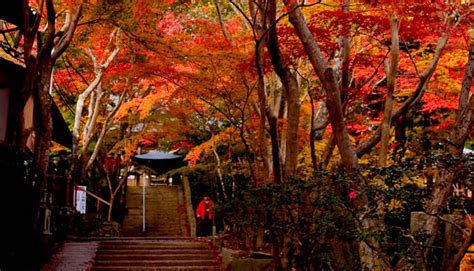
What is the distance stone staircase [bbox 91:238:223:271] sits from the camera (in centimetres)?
1322

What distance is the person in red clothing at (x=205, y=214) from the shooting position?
62.7ft

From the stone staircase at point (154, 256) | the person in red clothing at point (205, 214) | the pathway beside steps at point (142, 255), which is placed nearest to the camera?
the pathway beside steps at point (142, 255)

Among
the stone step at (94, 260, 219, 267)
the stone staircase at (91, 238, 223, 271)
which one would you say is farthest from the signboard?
the stone step at (94, 260, 219, 267)

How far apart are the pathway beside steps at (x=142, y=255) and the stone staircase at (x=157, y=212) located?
7977 millimetres

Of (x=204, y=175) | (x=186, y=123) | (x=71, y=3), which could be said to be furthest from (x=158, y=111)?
(x=71, y=3)

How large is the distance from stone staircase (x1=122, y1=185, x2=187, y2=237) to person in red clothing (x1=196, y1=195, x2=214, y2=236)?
3.22 feet

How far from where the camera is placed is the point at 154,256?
14.0 meters

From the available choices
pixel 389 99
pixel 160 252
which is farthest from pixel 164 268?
pixel 389 99

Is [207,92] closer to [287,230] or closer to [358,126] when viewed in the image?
[358,126]

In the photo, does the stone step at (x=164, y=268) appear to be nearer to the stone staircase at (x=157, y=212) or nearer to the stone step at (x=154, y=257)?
the stone step at (x=154, y=257)

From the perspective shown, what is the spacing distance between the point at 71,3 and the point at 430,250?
8227 millimetres

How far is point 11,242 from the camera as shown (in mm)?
7539

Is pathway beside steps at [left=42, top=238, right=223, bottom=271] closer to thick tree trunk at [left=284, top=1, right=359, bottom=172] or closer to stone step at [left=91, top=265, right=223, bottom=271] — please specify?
stone step at [left=91, top=265, right=223, bottom=271]

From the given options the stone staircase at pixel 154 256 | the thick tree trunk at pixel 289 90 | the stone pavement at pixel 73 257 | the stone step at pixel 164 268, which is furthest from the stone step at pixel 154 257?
the thick tree trunk at pixel 289 90
